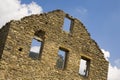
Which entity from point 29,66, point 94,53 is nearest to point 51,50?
point 29,66

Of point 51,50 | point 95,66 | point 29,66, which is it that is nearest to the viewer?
point 29,66

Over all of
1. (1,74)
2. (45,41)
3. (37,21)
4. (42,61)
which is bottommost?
(1,74)

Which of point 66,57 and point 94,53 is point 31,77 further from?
point 94,53

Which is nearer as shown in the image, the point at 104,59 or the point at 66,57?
the point at 66,57

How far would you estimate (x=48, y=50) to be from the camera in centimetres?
1677

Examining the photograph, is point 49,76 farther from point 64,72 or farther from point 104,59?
point 104,59

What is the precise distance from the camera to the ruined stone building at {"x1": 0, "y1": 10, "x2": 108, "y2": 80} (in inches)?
610

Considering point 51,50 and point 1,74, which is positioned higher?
point 51,50

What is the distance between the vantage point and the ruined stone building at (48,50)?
50.8 feet

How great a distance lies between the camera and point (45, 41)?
55.2 ft

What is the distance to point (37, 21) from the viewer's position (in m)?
16.9

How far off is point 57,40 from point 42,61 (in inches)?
67.4

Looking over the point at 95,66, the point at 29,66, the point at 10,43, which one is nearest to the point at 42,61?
the point at 29,66

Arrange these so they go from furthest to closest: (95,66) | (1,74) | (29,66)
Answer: (95,66) → (29,66) → (1,74)
